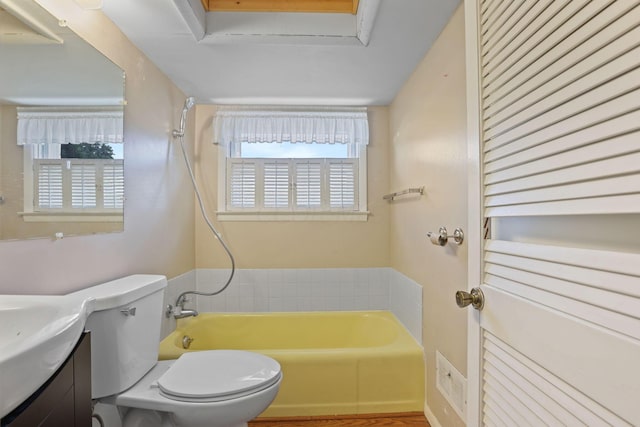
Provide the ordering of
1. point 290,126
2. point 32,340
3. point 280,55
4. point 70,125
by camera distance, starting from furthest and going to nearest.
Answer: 1. point 290,126
2. point 280,55
3. point 70,125
4. point 32,340

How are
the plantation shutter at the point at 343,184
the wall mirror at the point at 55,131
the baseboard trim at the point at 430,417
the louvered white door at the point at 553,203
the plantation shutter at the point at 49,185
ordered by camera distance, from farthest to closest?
the plantation shutter at the point at 343,184, the baseboard trim at the point at 430,417, the plantation shutter at the point at 49,185, the wall mirror at the point at 55,131, the louvered white door at the point at 553,203

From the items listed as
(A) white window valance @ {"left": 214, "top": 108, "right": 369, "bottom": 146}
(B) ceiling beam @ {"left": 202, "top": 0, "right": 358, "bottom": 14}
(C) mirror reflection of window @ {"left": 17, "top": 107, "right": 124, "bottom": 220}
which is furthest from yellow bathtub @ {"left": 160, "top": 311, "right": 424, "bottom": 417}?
(B) ceiling beam @ {"left": 202, "top": 0, "right": 358, "bottom": 14}

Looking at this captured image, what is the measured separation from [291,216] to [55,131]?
1.64 meters

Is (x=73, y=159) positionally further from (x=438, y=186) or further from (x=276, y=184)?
(x=438, y=186)

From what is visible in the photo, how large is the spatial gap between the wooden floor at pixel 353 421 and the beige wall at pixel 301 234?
41.9 inches

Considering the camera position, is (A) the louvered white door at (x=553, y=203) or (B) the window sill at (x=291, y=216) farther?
(B) the window sill at (x=291, y=216)

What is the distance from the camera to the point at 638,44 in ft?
1.57

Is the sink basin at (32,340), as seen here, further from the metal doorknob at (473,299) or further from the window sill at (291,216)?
the window sill at (291,216)

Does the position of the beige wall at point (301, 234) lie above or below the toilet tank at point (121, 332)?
above

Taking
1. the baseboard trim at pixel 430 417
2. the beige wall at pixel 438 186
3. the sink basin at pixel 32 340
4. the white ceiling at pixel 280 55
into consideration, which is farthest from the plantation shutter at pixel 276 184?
the sink basin at pixel 32 340

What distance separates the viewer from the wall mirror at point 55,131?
40.6 inches

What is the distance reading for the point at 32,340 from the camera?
0.63 meters

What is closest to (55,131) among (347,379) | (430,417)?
(347,379)

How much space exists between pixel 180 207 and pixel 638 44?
236cm
